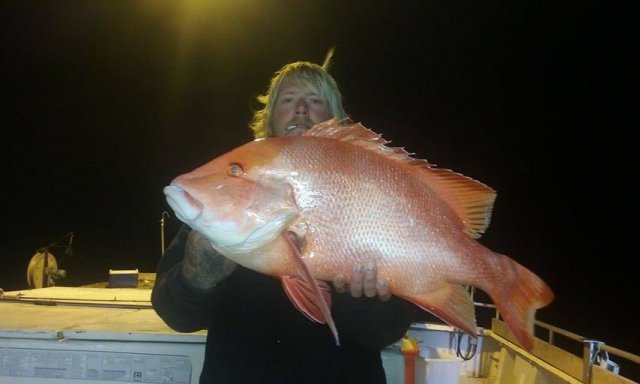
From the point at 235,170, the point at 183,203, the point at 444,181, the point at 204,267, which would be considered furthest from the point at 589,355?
the point at 183,203

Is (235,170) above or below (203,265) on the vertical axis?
above

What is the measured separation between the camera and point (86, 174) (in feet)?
233

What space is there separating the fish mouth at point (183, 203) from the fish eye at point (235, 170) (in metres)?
0.16

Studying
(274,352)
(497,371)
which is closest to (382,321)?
(274,352)

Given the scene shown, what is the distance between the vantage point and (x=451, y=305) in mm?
2070

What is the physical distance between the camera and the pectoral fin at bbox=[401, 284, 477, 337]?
80.4 inches

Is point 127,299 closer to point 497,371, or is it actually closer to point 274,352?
point 274,352

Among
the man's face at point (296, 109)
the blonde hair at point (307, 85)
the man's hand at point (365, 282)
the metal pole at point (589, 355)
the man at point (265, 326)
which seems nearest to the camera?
the man's hand at point (365, 282)

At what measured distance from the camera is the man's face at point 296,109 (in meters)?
2.75

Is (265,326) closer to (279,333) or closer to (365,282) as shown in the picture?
(279,333)

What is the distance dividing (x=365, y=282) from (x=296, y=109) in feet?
3.73

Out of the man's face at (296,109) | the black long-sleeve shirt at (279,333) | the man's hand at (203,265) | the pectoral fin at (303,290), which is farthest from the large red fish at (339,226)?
the man's face at (296,109)

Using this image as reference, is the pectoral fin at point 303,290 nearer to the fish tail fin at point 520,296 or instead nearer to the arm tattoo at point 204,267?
the arm tattoo at point 204,267

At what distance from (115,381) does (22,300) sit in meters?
1.63
